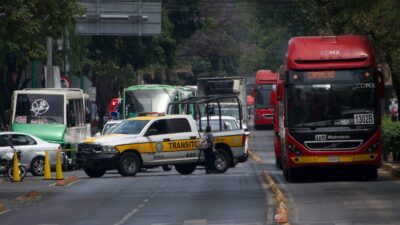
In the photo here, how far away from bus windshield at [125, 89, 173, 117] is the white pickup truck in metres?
14.1

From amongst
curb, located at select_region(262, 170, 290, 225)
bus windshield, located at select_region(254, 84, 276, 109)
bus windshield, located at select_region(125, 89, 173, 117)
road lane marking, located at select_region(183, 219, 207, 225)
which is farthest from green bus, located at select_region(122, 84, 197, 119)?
road lane marking, located at select_region(183, 219, 207, 225)

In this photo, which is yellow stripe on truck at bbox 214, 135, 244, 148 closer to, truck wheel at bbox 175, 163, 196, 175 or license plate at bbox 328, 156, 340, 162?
truck wheel at bbox 175, 163, 196, 175

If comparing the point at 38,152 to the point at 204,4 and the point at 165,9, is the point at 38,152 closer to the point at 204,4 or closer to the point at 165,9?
the point at 165,9

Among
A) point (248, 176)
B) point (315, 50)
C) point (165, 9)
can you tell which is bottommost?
point (248, 176)

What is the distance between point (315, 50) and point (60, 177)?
9.57 m

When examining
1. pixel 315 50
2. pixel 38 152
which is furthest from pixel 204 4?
pixel 315 50

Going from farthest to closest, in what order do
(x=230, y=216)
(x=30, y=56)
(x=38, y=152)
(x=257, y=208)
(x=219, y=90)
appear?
(x=219, y=90) < (x=30, y=56) < (x=38, y=152) < (x=257, y=208) < (x=230, y=216)

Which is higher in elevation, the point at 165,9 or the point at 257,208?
the point at 165,9

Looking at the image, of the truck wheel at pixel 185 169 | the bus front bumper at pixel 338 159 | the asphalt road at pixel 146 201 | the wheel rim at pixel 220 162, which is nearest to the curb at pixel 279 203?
the asphalt road at pixel 146 201

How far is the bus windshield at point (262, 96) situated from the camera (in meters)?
78.8

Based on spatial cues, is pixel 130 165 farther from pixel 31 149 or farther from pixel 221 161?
A: pixel 31 149

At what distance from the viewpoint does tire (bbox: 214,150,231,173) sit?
36.2 m

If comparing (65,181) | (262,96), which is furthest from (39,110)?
(262,96)

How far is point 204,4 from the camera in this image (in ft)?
231
